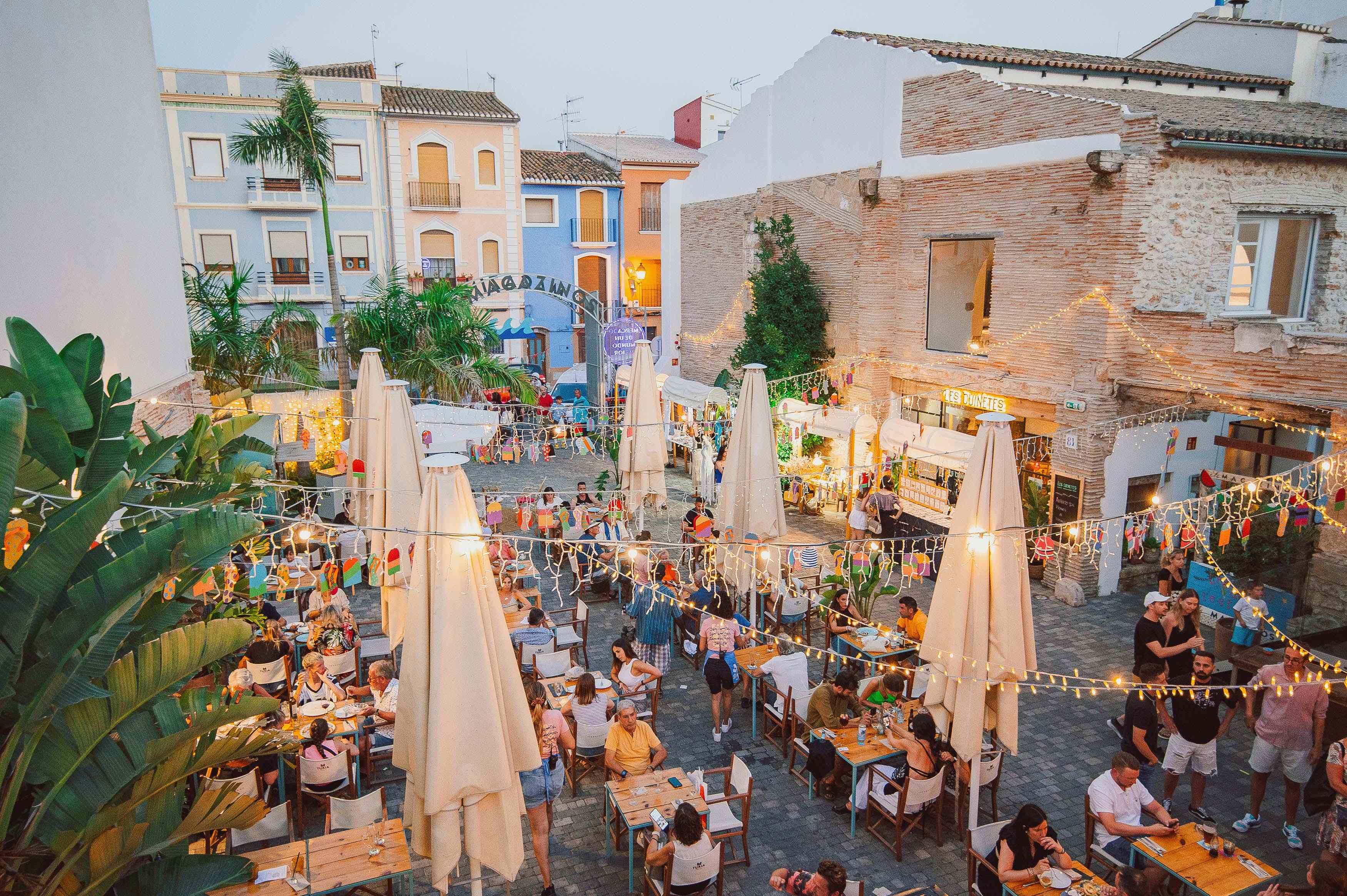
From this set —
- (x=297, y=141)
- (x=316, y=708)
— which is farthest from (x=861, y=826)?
(x=297, y=141)

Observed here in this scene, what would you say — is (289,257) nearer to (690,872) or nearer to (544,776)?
(544,776)

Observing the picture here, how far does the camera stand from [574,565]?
11492 millimetres

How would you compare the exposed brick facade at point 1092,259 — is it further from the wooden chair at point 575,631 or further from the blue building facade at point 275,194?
the blue building facade at point 275,194

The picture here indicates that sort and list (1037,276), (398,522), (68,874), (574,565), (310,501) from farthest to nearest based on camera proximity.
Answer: (310,501) → (1037,276) → (574,565) → (398,522) → (68,874)

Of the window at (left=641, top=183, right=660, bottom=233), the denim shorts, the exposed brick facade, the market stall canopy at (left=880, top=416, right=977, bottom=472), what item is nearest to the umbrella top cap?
the denim shorts

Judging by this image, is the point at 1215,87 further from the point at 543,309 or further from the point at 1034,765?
the point at 543,309

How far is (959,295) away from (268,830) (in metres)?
16.1

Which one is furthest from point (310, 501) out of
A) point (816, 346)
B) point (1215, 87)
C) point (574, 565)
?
point (1215, 87)

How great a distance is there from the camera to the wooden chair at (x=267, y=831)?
6691 millimetres

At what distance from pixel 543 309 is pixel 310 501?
16522mm

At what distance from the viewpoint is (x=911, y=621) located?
32.3ft

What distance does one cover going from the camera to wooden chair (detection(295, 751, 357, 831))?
24.4 feet

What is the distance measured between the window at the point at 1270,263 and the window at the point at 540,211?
23.2 metres

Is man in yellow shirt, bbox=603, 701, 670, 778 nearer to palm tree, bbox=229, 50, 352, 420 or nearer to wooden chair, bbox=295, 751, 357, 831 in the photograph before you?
wooden chair, bbox=295, 751, 357, 831
